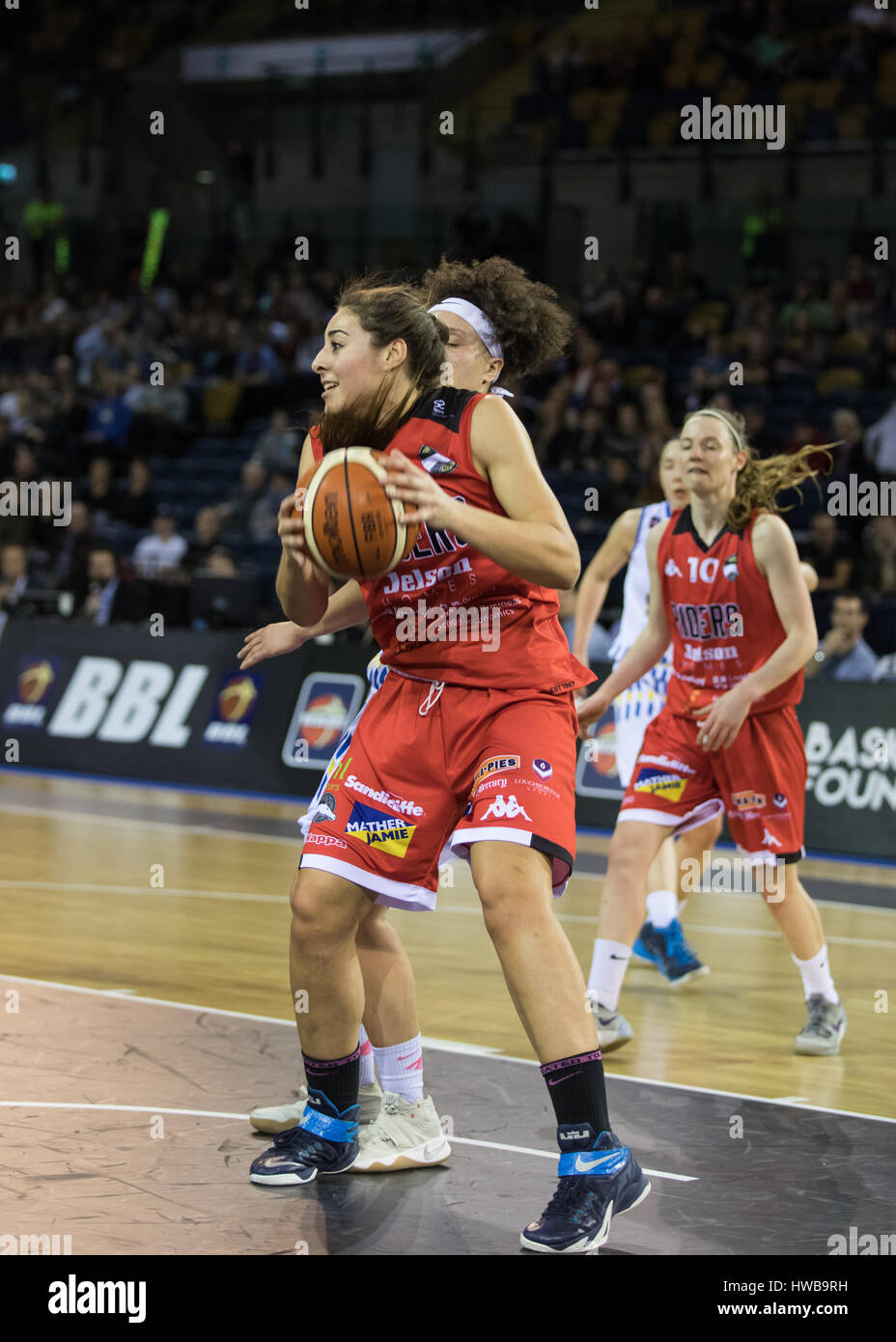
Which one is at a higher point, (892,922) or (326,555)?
(326,555)

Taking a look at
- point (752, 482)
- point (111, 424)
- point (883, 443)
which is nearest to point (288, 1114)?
point (752, 482)

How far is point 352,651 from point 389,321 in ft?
26.7

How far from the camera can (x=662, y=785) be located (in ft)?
19.5

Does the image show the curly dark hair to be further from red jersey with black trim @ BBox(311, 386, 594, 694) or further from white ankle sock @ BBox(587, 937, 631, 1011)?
white ankle sock @ BBox(587, 937, 631, 1011)

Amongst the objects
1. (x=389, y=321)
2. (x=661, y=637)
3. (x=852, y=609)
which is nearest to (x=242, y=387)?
(x=852, y=609)

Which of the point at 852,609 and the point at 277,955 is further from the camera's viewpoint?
the point at 852,609

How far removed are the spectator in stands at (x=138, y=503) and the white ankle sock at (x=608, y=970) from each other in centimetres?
1164

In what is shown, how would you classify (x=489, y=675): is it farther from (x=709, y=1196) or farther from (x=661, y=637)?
(x=661, y=637)

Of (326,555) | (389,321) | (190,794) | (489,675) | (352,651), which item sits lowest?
(190,794)

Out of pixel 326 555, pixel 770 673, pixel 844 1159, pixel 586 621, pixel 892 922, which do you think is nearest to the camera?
pixel 326 555

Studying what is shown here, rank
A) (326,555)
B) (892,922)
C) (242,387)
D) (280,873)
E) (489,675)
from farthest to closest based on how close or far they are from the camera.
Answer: (242,387)
(280,873)
(892,922)
(489,675)
(326,555)

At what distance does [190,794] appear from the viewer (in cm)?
1241

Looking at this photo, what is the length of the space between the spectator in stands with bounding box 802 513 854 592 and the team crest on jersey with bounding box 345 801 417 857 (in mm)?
8592

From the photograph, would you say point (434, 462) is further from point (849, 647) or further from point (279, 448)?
point (279, 448)
